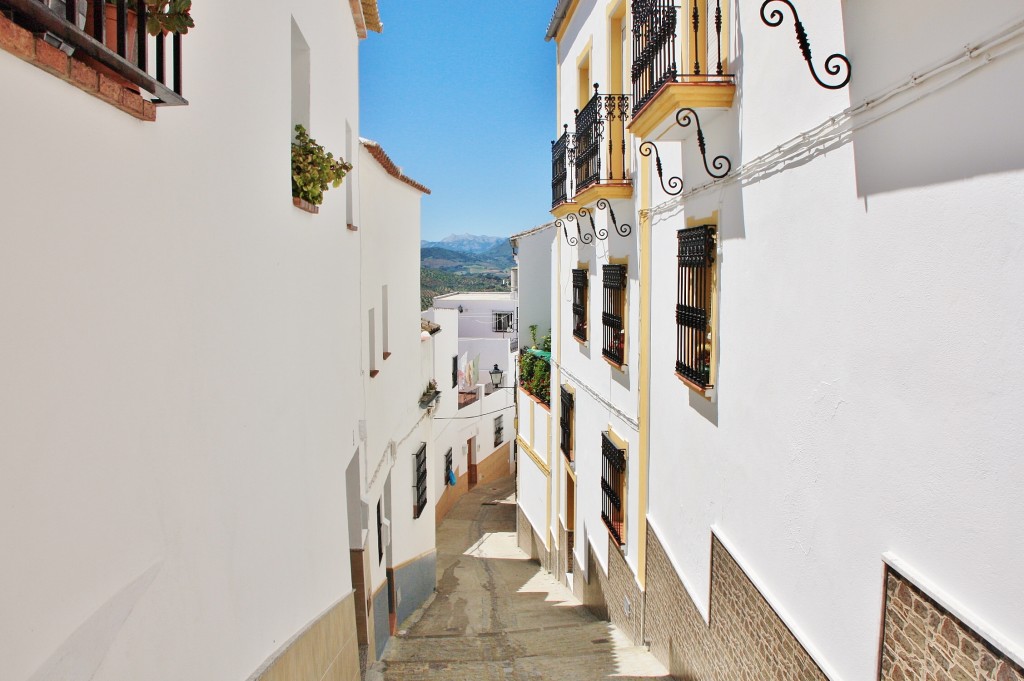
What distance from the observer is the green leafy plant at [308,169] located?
543 centimetres

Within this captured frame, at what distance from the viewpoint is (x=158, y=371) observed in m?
2.79

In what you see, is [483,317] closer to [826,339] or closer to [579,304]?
[579,304]

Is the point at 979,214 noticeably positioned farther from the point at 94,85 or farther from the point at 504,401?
the point at 504,401

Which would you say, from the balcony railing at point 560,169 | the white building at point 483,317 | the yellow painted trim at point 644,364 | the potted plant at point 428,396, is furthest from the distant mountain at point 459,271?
the yellow painted trim at point 644,364

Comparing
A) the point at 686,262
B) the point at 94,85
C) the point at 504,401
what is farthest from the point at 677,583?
the point at 504,401

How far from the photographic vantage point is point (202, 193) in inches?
130

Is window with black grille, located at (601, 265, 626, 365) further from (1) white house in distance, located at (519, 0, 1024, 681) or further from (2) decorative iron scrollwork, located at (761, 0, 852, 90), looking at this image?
(2) decorative iron scrollwork, located at (761, 0, 852, 90)

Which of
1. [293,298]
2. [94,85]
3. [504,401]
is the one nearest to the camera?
[94,85]

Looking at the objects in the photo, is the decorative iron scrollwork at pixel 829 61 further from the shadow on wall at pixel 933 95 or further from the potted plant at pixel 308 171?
the potted plant at pixel 308 171

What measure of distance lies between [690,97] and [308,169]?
9.14 feet

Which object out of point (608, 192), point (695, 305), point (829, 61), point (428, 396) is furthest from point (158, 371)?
point (428, 396)

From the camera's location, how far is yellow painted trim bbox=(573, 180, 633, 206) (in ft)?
27.9

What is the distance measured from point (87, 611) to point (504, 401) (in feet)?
86.9

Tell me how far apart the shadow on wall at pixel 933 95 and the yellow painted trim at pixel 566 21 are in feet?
26.8
